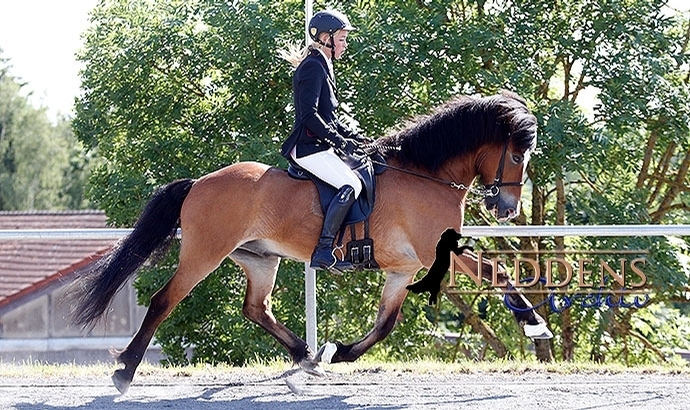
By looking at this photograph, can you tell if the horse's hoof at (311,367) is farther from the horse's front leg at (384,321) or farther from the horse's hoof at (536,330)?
the horse's hoof at (536,330)

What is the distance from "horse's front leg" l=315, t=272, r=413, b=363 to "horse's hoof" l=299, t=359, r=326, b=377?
19cm

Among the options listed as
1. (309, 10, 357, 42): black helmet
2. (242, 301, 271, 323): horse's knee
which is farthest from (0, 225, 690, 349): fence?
(309, 10, 357, 42): black helmet

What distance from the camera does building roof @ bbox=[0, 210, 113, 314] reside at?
3647cm

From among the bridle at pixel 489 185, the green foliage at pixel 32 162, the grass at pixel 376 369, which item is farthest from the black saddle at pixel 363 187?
the green foliage at pixel 32 162

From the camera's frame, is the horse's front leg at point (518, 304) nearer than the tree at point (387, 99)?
Yes

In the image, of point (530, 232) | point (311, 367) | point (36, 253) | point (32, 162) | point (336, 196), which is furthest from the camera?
point (32, 162)

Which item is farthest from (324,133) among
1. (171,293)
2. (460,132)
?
(171,293)

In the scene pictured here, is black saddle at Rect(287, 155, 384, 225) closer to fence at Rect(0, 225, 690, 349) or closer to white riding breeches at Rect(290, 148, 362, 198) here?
white riding breeches at Rect(290, 148, 362, 198)

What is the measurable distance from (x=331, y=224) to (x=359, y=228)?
0.26 m

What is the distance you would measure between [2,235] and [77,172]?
4823 centimetres

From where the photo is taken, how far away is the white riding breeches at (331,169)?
7.75m

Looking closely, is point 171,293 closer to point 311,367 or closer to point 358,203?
point 311,367

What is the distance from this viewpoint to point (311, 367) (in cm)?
827

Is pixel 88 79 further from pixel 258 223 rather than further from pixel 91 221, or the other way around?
pixel 91 221
